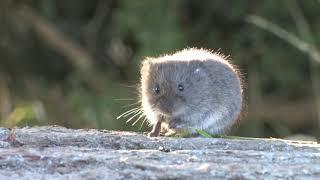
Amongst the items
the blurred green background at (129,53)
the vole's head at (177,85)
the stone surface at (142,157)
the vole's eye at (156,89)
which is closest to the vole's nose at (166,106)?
the vole's head at (177,85)

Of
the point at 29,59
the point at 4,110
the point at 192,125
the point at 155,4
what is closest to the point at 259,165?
the point at 192,125

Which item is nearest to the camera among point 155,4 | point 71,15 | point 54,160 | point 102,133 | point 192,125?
point 54,160

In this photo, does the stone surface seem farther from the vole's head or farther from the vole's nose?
the vole's head

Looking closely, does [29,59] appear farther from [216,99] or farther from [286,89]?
[216,99]

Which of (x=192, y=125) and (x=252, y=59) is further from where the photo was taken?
(x=252, y=59)

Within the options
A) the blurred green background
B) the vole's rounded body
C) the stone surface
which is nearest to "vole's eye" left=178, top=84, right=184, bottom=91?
the vole's rounded body

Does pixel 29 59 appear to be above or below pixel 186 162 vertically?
above

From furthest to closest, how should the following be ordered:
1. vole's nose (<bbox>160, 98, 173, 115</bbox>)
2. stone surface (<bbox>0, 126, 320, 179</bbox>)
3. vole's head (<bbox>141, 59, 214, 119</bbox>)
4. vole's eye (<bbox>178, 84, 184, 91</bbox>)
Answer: vole's eye (<bbox>178, 84, 184, 91</bbox>) → vole's head (<bbox>141, 59, 214, 119</bbox>) → vole's nose (<bbox>160, 98, 173, 115</bbox>) → stone surface (<bbox>0, 126, 320, 179</bbox>)
